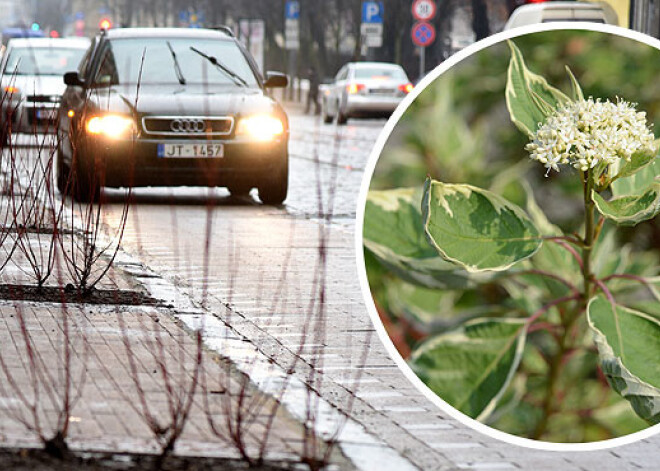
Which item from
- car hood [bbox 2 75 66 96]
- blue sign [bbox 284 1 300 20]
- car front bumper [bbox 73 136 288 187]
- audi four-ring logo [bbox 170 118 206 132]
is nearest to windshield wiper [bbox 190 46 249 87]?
car front bumper [bbox 73 136 288 187]

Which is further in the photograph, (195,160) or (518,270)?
(195,160)

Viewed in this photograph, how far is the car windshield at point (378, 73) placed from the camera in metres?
38.6

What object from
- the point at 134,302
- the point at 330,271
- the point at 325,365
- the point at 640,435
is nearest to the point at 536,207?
the point at 640,435

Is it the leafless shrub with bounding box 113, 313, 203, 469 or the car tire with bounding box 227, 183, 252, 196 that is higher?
the leafless shrub with bounding box 113, 313, 203, 469

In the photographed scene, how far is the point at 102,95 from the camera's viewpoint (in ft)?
45.3

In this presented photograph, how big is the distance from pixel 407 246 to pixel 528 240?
6.4 inches

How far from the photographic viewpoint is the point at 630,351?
210 centimetres

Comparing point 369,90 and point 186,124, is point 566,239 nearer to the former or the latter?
point 186,124

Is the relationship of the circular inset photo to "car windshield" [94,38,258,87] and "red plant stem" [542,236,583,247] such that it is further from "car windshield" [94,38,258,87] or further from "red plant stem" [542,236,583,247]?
"car windshield" [94,38,258,87]

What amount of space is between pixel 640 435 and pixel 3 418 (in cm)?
256

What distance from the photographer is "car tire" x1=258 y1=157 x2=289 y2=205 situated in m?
14.0

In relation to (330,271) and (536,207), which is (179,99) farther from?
(536,207)

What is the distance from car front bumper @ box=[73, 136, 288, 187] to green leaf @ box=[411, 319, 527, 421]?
11.3 m

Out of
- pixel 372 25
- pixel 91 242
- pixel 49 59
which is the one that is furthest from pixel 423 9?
pixel 91 242
